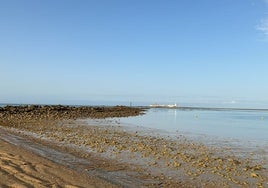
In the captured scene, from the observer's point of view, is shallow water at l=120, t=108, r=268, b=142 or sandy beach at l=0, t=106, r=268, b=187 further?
shallow water at l=120, t=108, r=268, b=142

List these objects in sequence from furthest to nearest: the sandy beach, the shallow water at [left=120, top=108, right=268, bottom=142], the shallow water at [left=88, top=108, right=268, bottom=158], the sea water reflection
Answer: the shallow water at [left=120, top=108, right=268, bottom=142] < the sea water reflection < the shallow water at [left=88, top=108, right=268, bottom=158] < the sandy beach

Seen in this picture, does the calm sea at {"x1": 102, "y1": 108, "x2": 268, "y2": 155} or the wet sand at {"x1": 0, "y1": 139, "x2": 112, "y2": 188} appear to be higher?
the wet sand at {"x1": 0, "y1": 139, "x2": 112, "y2": 188}

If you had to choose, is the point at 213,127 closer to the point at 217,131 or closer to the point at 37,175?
the point at 217,131

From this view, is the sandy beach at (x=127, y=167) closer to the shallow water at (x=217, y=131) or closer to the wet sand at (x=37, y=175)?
the wet sand at (x=37, y=175)

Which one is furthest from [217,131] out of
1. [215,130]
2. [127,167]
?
[127,167]

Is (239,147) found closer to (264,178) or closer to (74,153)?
(264,178)

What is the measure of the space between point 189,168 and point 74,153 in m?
5.77

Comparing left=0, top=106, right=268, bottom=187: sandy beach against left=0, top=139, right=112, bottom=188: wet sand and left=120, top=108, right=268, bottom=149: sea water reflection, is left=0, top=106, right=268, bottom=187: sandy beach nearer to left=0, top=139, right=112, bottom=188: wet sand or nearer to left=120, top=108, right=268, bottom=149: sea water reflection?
left=0, top=139, right=112, bottom=188: wet sand

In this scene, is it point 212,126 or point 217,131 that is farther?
point 212,126

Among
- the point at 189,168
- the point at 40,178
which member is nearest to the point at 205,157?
the point at 189,168

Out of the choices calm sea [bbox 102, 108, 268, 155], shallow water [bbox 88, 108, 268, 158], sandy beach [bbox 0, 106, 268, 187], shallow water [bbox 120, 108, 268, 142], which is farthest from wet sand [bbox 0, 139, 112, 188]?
shallow water [bbox 120, 108, 268, 142]

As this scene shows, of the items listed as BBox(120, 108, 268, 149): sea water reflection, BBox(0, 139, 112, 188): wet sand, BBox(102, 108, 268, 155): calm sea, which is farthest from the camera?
BBox(120, 108, 268, 149): sea water reflection

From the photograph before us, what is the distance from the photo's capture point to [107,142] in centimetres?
1967

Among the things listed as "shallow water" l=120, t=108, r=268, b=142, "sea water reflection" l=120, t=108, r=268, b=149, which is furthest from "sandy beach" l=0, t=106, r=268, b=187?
"shallow water" l=120, t=108, r=268, b=142
